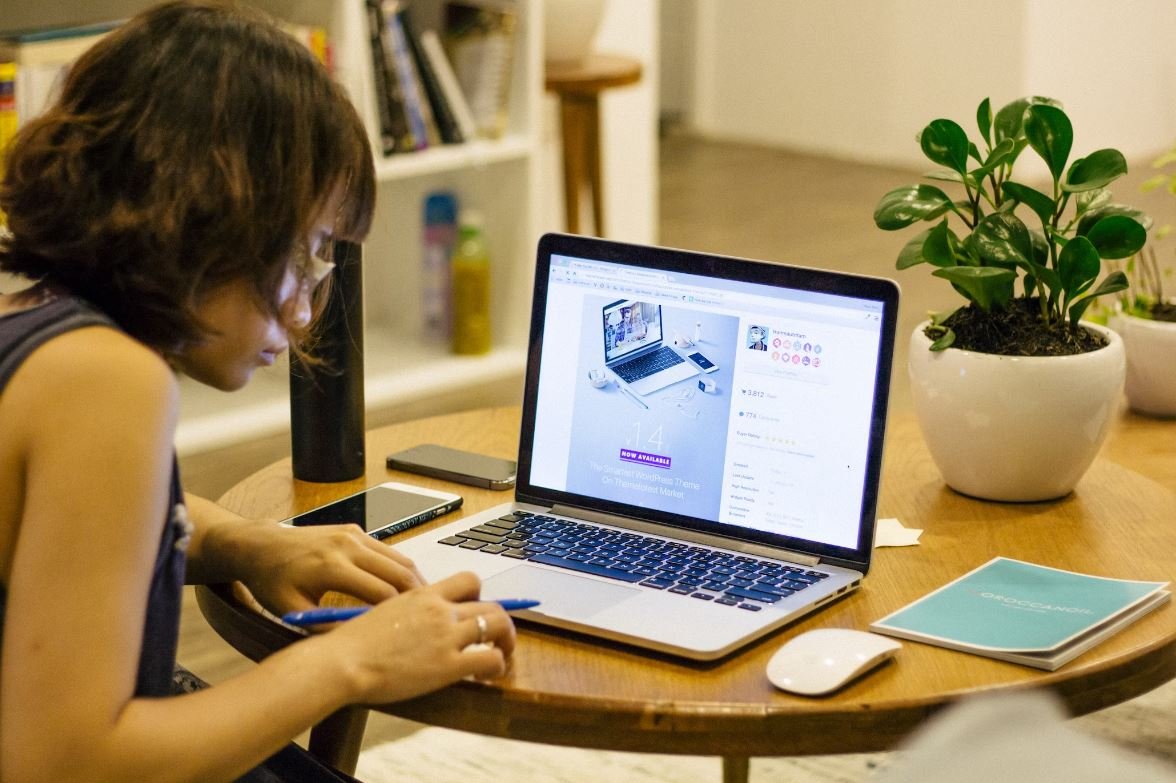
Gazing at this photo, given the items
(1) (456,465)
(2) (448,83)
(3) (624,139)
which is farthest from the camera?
(3) (624,139)

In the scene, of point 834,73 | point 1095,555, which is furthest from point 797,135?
point 1095,555

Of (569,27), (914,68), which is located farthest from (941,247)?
(914,68)

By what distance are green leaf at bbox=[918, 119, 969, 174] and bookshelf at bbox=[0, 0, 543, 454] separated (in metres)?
1.82

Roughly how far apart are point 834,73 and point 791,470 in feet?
17.1

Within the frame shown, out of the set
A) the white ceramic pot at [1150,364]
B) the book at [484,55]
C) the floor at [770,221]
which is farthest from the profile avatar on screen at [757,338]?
the book at [484,55]

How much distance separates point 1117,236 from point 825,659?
565mm

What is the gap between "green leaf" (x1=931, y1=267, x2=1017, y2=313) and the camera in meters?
1.32

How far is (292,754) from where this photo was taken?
118cm

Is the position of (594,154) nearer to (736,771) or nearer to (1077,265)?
(736,771)

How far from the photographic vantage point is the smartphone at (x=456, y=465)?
1.42 meters

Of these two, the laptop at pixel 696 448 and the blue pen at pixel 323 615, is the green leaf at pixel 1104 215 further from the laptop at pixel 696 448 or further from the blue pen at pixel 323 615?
the blue pen at pixel 323 615

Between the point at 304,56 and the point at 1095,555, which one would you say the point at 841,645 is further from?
the point at 304,56

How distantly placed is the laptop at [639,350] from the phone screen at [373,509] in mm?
206

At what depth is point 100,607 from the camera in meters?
0.86
